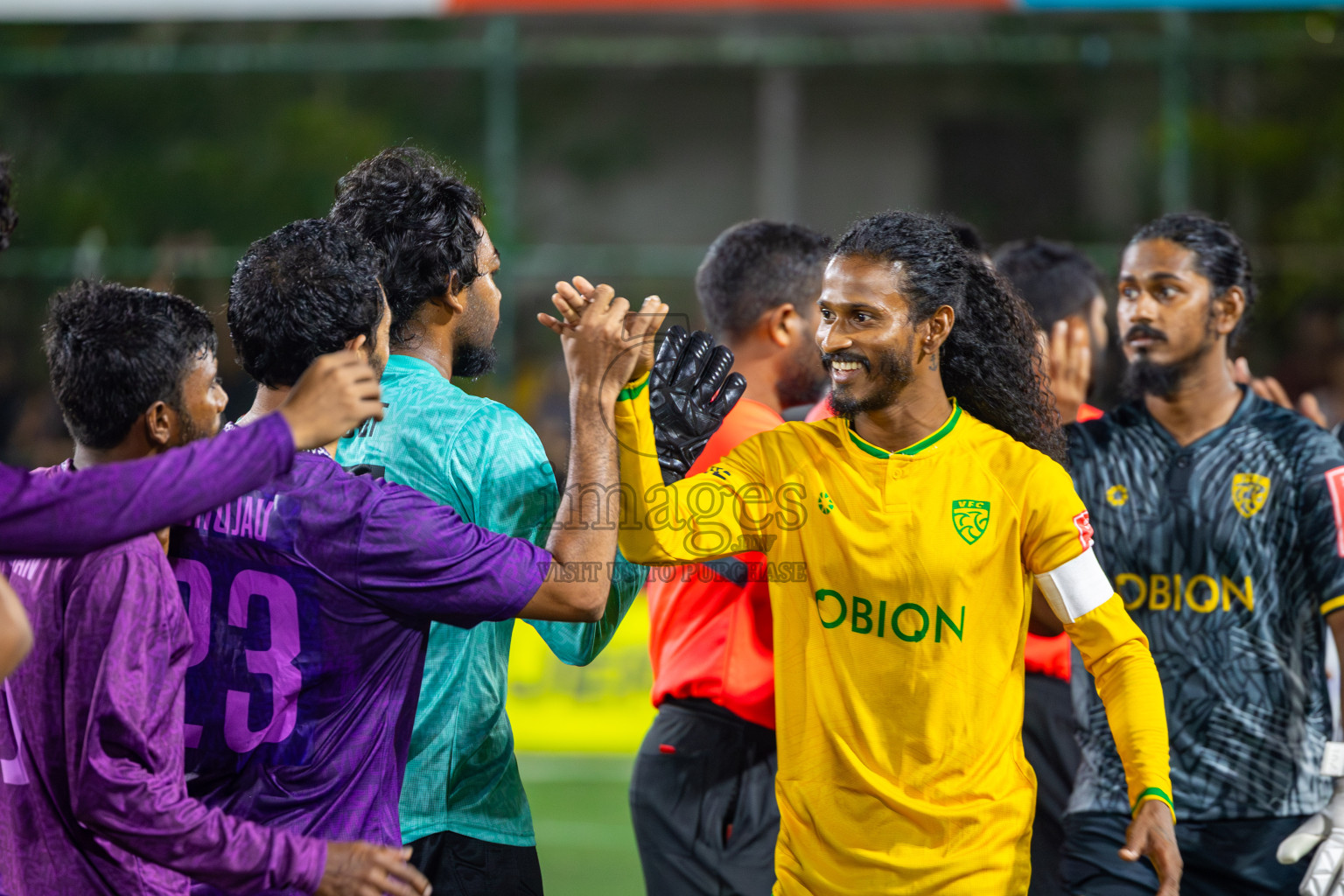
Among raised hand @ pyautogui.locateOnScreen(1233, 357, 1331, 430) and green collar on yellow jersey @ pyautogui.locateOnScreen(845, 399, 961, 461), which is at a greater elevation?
raised hand @ pyautogui.locateOnScreen(1233, 357, 1331, 430)

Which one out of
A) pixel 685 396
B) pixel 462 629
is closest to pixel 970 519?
pixel 685 396

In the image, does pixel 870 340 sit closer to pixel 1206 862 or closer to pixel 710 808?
pixel 710 808

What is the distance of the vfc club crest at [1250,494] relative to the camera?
3.49m

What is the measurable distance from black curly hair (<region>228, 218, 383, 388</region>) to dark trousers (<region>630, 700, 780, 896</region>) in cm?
153

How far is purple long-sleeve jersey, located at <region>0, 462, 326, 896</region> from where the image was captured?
2.09 meters

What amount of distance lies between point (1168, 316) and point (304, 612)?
96.9 inches

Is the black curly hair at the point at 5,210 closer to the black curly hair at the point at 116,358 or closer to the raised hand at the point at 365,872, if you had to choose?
the black curly hair at the point at 116,358

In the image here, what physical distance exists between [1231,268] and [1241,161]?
11243mm

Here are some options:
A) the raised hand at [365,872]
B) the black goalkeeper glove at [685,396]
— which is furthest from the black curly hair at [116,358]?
the black goalkeeper glove at [685,396]

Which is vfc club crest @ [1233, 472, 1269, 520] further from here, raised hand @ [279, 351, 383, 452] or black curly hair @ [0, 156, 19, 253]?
black curly hair @ [0, 156, 19, 253]

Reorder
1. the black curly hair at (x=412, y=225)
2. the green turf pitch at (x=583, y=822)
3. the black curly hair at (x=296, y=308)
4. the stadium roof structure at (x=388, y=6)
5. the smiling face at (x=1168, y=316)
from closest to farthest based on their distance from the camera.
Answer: the black curly hair at (x=296, y=308)
the black curly hair at (x=412, y=225)
the smiling face at (x=1168, y=316)
the green turf pitch at (x=583, y=822)
the stadium roof structure at (x=388, y=6)

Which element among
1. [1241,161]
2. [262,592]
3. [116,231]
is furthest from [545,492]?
[1241,161]

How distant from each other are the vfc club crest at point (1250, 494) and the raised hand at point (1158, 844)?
1.14 meters

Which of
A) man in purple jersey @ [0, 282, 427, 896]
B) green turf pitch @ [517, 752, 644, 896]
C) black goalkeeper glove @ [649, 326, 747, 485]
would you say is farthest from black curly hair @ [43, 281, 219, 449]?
green turf pitch @ [517, 752, 644, 896]
